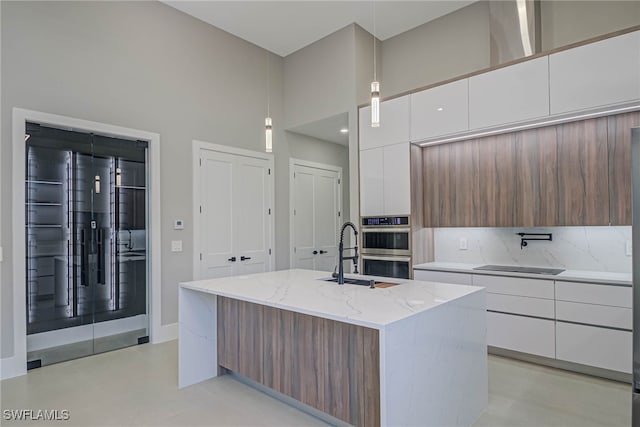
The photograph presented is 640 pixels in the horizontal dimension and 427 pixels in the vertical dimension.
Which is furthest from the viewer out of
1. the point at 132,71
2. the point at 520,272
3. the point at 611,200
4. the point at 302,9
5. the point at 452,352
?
the point at 302,9

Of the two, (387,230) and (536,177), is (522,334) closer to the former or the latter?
(536,177)

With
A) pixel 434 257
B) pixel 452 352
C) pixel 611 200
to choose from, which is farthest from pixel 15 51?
pixel 611 200

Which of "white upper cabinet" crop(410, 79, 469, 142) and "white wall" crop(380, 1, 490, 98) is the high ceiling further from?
"white upper cabinet" crop(410, 79, 469, 142)

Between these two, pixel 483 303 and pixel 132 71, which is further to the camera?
pixel 132 71

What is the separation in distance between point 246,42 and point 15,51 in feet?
8.93

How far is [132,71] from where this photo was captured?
4.16 meters

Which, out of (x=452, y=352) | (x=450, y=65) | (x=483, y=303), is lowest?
(x=452, y=352)

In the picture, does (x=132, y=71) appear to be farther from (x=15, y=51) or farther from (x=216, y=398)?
(x=216, y=398)

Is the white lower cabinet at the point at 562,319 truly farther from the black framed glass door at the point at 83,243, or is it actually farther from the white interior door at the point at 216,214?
the black framed glass door at the point at 83,243

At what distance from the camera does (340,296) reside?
2.36m

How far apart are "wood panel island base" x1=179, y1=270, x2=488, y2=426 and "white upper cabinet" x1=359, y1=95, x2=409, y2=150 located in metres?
2.15

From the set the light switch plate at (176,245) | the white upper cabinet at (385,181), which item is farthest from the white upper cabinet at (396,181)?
the light switch plate at (176,245)

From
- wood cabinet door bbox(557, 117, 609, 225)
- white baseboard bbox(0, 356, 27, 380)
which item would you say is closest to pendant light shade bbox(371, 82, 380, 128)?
wood cabinet door bbox(557, 117, 609, 225)

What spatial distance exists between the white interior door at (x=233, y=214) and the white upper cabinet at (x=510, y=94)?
2.93 metres
